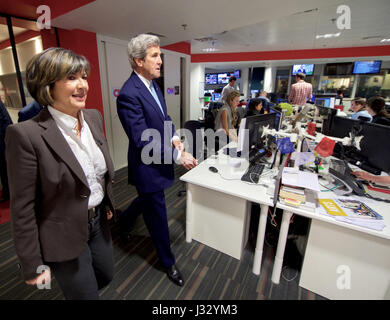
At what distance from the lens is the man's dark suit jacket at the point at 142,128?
56.1 inches

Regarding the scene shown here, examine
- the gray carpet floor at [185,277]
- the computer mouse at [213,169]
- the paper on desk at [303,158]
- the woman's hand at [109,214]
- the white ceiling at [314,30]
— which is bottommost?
the gray carpet floor at [185,277]

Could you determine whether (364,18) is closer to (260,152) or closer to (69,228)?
(260,152)

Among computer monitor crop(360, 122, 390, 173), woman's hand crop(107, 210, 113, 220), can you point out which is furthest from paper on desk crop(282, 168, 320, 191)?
woman's hand crop(107, 210, 113, 220)

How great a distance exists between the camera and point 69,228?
3.24ft

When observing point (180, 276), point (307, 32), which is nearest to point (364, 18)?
point (307, 32)

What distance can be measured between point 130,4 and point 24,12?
1.61 meters

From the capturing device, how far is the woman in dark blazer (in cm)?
85

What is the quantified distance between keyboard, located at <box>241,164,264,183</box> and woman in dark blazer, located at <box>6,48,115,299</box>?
126cm

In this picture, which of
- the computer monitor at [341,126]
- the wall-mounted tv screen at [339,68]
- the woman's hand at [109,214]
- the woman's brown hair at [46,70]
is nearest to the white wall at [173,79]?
the computer monitor at [341,126]

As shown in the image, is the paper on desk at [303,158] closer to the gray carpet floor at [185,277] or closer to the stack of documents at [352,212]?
the stack of documents at [352,212]

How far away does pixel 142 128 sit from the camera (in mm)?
1441

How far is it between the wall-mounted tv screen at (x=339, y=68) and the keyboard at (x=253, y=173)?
806 centimetres

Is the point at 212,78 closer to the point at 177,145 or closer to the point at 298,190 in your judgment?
the point at 177,145

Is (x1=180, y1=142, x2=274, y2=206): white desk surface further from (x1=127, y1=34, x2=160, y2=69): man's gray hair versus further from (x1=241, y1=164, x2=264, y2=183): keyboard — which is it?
(x1=127, y1=34, x2=160, y2=69): man's gray hair
